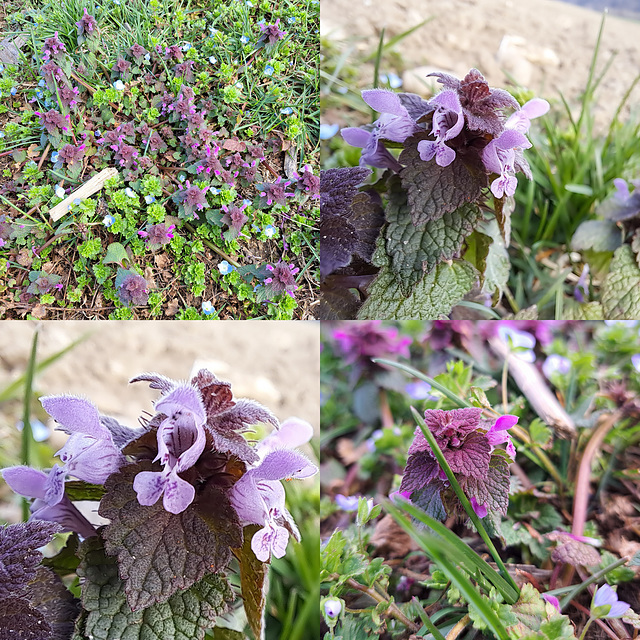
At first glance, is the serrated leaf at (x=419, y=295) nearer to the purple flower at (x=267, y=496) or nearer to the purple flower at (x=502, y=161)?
the purple flower at (x=502, y=161)

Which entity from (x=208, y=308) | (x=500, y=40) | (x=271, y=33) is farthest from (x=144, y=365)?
(x=500, y=40)

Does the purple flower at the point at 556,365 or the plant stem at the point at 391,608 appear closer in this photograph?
the plant stem at the point at 391,608

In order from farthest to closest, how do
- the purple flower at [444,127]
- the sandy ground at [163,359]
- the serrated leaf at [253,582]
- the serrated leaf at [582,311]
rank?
the sandy ground at [163,359]
the serrated leaf at [582,311]
the purple flower at [444,127]
the serrated leaf at [253,582]

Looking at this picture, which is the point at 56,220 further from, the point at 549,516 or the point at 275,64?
the point at 549,516

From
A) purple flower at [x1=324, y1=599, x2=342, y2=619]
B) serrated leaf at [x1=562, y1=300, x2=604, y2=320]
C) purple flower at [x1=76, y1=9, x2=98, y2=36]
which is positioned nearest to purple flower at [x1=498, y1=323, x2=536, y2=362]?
serrated leaf at [x1=562, y1=300, x2=604, y2=320]

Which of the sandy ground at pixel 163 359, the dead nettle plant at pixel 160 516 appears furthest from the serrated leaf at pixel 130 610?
the sandy ground at pixel 163 359

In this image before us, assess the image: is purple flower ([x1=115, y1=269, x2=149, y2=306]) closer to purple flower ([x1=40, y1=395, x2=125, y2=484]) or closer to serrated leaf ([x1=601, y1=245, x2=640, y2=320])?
purple flower ([x1=40, y1=395, x2=125, y2=484])
